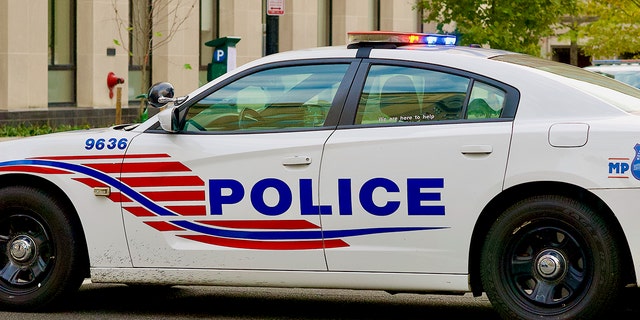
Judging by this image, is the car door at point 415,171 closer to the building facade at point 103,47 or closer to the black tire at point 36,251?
the black tire at point 36,251

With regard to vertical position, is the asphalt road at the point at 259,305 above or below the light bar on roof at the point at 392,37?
below

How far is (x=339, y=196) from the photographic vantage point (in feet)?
23.3

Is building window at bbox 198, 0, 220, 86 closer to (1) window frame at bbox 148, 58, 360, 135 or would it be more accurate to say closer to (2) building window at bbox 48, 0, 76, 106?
(2) building window at bbox 48, 0, 76, 106

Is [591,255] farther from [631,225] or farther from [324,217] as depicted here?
[324,217]

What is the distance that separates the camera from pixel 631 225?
6566 mm

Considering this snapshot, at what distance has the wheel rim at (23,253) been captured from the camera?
7.74 meters

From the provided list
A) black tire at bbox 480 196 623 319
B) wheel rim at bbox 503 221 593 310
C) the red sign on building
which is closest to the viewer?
black tire at bbox 480 196 623 319

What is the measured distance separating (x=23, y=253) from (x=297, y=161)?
5.81ft

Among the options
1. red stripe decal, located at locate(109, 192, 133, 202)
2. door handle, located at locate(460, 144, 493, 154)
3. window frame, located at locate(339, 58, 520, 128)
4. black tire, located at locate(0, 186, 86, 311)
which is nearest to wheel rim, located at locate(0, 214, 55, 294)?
black tire, located at locate(0, 186, 86, 311)

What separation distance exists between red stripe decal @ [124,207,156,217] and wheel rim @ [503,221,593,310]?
79.0 inches

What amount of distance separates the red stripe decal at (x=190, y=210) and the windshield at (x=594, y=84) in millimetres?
1790

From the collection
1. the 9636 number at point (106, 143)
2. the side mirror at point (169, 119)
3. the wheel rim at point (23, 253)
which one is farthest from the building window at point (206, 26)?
the side mirror at point (169, 119)

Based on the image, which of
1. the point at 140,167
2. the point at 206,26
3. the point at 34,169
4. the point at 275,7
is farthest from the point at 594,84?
the point at 206,26

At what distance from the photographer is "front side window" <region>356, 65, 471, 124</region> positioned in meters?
7.12
